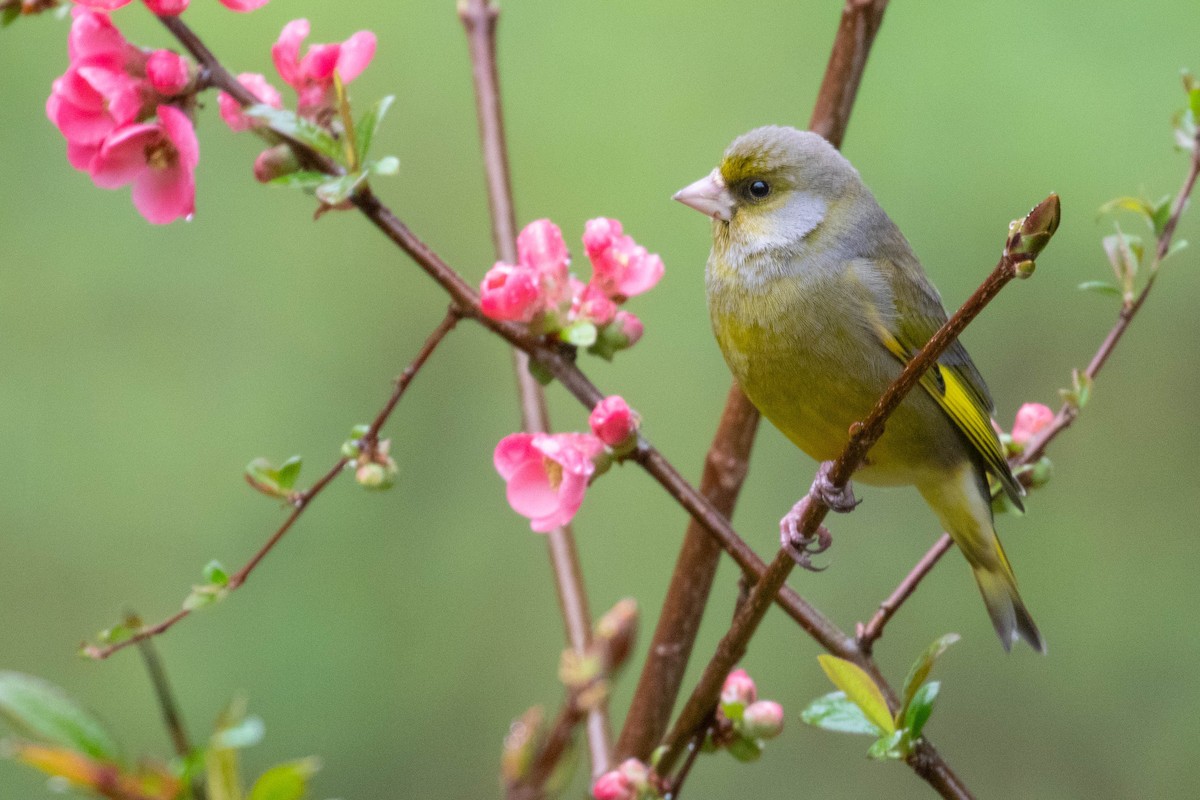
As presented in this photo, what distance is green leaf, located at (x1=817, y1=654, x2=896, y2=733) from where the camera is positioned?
3.07 ft

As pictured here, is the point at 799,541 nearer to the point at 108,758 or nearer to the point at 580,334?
the point at 580,334

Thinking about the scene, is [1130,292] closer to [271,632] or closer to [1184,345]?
[1184,345]

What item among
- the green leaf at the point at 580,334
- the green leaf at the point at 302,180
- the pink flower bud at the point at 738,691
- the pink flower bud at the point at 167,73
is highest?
the pink flower bud at the point at 167,73

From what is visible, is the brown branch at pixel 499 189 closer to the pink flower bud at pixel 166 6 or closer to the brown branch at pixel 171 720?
the pink flower bud at pixel 166 6

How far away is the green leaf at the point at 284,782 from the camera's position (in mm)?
527

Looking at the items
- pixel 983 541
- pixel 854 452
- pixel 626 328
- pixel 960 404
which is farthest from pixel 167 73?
pixel 983 541

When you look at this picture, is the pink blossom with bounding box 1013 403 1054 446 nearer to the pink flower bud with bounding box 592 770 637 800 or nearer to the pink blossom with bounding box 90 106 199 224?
the pink flower bud with bounding box 592 770 637 800

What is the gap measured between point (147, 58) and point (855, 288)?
0.88 meters

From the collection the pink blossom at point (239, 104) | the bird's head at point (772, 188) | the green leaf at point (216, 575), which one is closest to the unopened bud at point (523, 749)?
the green leaf at point (216, 575)

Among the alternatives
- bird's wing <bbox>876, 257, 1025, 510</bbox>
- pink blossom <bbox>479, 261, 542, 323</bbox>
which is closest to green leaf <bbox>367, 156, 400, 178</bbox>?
pink blossom <bbox>479, 261, 542, 323</bbox>

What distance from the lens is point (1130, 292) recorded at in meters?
1.22

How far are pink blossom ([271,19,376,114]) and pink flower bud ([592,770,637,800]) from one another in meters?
0.61

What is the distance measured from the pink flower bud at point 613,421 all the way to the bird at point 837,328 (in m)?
0.42

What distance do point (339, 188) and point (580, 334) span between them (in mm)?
247
